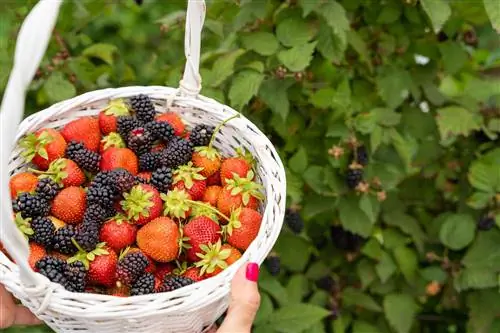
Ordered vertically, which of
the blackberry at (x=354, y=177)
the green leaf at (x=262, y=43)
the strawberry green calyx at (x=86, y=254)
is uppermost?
the green leaf at (x=262, y=43)

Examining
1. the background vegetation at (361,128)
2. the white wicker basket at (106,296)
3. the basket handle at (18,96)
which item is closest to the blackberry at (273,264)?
the background vegetation at (361,128)

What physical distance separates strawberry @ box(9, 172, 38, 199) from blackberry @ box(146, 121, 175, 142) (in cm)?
19

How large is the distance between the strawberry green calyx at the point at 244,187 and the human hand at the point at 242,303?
18 centimetres

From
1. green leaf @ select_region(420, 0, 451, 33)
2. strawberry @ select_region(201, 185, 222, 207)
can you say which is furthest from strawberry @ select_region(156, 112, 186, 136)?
green leaf @ select_region(420, 0, 451, 33)

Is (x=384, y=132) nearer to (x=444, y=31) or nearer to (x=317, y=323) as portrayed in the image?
(x=444, y=31)

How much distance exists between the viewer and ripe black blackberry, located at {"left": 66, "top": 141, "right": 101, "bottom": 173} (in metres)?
1.07

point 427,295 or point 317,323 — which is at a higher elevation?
point 317,323

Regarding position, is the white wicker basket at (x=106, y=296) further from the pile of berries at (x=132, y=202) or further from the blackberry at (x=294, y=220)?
the blackberry at (x=294, y=220)

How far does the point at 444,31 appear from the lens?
4.76ft

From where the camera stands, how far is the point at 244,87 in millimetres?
1225

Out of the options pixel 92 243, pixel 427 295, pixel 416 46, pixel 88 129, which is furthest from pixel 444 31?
pixel 92 243

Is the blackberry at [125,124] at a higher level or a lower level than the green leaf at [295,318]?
higher

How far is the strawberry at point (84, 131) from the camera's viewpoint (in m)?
1.10

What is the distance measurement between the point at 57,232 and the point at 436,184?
923mm
